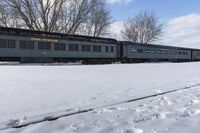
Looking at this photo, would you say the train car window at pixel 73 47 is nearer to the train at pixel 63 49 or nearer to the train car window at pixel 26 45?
the train at pixel 63 49

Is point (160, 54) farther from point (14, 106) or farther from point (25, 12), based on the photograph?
point (14, 106)

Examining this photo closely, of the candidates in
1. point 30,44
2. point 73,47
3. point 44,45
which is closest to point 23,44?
point 30,44

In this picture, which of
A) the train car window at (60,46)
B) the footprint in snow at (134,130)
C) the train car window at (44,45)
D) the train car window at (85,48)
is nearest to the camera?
the footprint in snow at (134,130)

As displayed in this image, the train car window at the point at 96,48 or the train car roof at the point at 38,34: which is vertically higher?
the train car roof at the point at 38,34

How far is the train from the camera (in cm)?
2392

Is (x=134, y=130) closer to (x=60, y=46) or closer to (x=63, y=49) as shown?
(x=60, y=46)

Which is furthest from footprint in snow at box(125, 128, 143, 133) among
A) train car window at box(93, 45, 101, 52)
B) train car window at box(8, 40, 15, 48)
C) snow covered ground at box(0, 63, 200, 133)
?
train car window at box(93, 45, 101, 52)

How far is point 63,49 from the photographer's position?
28.5m

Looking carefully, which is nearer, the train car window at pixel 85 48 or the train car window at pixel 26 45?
the train car window at pixel 26 45

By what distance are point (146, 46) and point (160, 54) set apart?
4364mm

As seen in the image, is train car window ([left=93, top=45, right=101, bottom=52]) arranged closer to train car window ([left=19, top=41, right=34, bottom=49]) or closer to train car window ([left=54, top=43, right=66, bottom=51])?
train car window ([left=54, top=43, right=66, bottom=51])

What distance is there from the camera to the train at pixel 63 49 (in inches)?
942

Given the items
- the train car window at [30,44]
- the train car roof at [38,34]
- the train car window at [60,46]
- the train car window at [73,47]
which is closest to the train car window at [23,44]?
the train car window at [30,44]

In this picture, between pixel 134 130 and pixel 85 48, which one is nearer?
pixel 134 130
